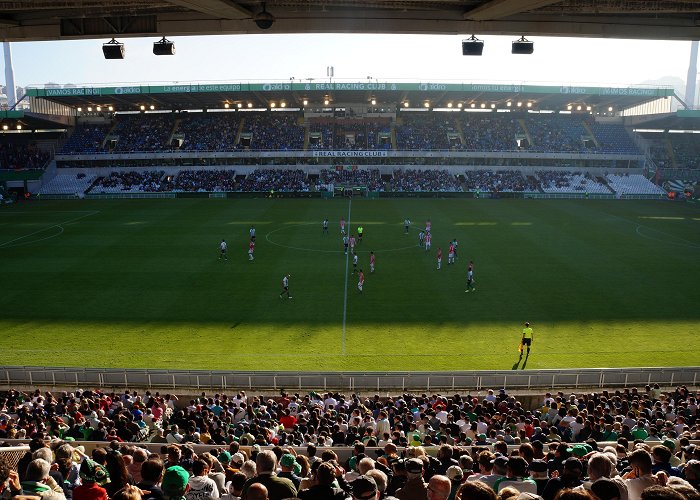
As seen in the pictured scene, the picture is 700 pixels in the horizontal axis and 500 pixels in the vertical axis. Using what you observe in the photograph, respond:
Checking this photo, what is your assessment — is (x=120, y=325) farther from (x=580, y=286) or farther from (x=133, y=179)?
(x=133, y=179)

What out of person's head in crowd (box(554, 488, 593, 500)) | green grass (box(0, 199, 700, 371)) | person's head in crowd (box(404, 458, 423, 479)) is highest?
person's head in crowd (box(554, 488, 593, 500))

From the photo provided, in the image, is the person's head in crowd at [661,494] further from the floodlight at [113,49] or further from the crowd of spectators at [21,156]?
the crowd of spectators at [21,156]

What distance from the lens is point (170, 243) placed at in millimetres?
39656

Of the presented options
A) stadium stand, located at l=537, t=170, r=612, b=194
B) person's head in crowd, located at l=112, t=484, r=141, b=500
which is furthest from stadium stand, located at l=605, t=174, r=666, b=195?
person's head in crowd, located at l=112, t=484, r=141, b=500

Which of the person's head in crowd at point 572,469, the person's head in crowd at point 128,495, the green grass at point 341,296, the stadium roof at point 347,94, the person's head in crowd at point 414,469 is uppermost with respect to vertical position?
the stadium roof at point 347,94

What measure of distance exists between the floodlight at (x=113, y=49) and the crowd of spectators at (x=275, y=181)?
49218 millimetres

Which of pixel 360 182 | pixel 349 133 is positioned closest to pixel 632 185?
pixel 360 182

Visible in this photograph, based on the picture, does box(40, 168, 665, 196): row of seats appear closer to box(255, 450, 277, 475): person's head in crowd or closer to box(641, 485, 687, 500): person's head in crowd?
box(255, 450, 277, 475): person's head in crowd

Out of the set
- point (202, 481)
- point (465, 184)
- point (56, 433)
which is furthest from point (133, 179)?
point (202, 481)

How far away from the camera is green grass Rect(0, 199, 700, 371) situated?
21.2m

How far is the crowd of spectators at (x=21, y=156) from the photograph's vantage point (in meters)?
70.4

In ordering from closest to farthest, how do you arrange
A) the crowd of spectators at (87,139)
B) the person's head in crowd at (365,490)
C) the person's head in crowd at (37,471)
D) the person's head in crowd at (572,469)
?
the person's head in crowd at (365,490) → the person's head in crowd at (37,471) → the person's head in crowd at (572,469) → the crowd of spectators at (87,139)

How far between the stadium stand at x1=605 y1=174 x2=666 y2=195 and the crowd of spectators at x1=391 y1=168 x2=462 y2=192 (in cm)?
1878

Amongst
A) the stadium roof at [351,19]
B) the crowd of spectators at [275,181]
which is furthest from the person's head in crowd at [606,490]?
the crowd of spectators at [275,181]
